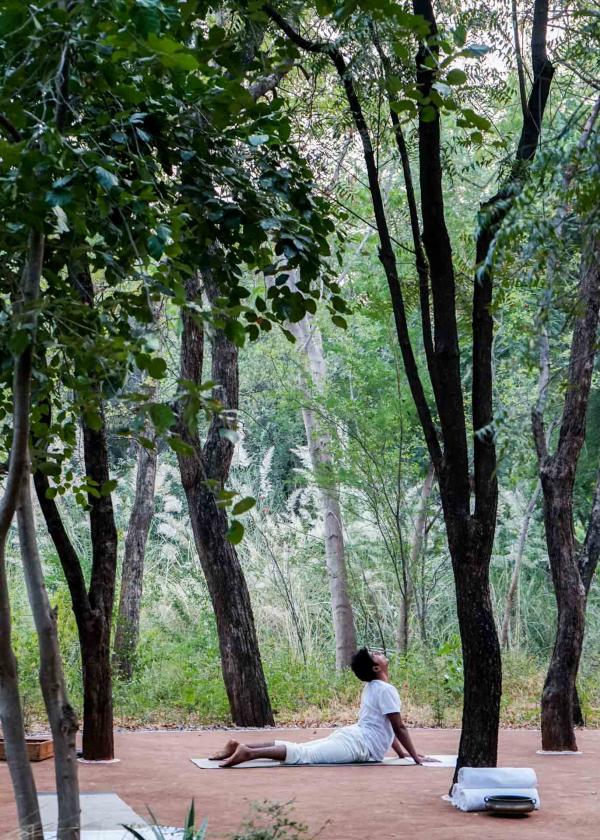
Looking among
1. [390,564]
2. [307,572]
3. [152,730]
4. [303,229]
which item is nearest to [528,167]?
[303,229]

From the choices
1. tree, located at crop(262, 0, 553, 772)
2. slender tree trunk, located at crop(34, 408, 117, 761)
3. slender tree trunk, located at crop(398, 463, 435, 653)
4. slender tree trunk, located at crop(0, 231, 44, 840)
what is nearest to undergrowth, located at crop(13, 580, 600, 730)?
slender tree trunk, located at crop(398, 463, 435, 653)

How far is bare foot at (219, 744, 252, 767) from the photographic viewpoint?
7469mm

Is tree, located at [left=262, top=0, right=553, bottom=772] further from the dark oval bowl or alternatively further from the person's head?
the person's head

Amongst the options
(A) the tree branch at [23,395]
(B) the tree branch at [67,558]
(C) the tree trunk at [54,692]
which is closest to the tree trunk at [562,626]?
(B) the tree branch at [67,558]

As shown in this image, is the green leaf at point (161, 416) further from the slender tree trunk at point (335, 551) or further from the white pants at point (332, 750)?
the slender tree trunk at point (335, 551)

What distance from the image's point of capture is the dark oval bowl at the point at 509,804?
5562mm

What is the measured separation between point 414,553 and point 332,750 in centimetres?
625

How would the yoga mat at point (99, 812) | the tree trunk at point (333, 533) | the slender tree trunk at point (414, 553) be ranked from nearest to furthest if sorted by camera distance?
the yoga mat at point (99, 812), the slender tree trunk at point (414, 553), the tree trunk at point (333, 533)

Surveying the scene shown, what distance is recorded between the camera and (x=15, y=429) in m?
3.26

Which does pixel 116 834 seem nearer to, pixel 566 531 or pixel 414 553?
pixel 566 531

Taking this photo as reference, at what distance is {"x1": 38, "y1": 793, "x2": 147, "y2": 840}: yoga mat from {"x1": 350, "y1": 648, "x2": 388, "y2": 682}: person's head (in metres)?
2.44

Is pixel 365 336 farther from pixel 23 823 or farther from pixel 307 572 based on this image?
pixel 23 823

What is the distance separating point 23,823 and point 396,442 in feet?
34.9

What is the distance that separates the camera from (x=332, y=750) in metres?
7.84
